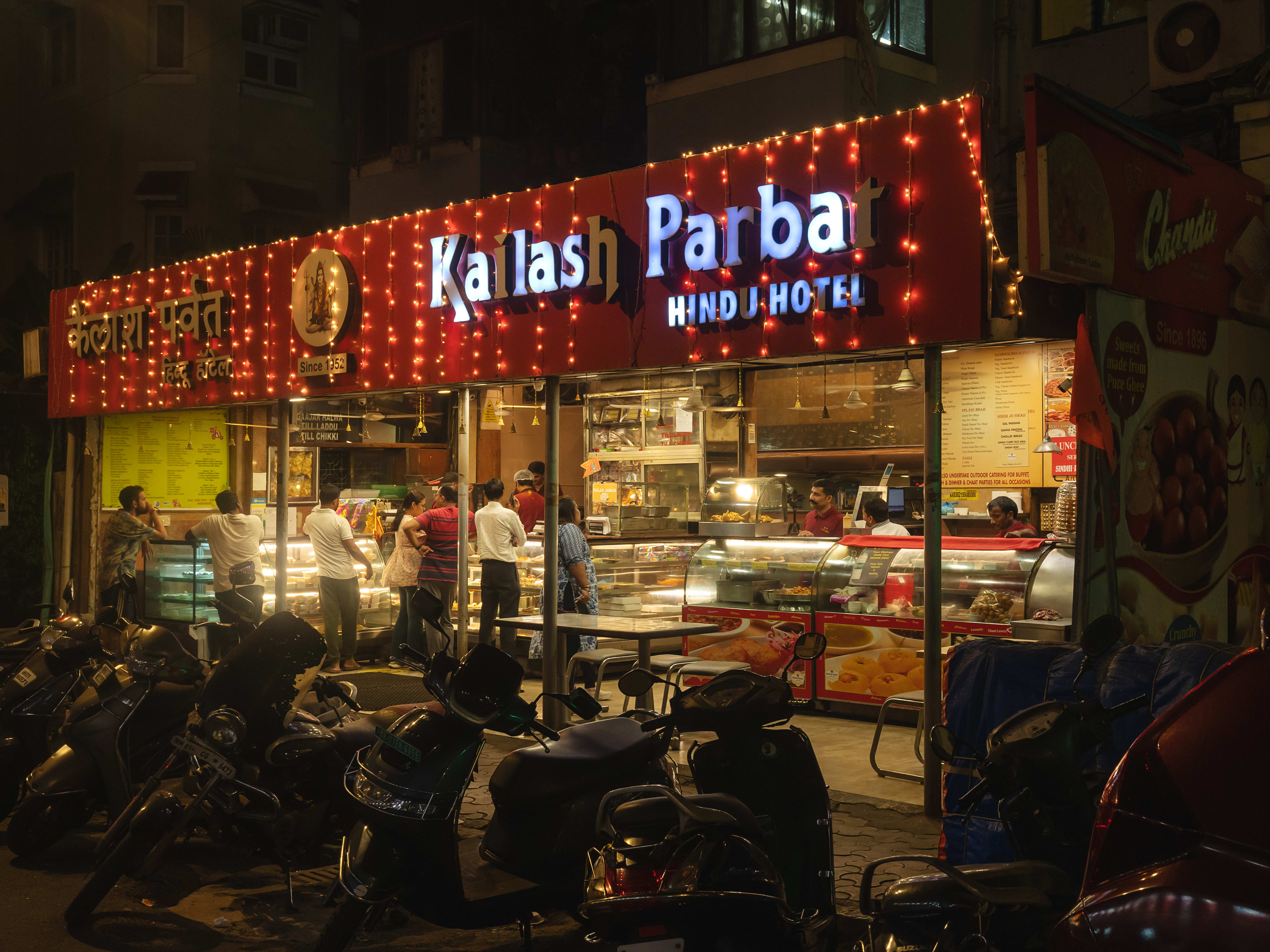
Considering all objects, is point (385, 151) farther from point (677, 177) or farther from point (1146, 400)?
point (1146, 400)

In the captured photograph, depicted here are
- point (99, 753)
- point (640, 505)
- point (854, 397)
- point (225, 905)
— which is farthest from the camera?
point (640, 505)

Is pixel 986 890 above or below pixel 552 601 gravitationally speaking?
below

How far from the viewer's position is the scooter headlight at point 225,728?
5281 millimetres

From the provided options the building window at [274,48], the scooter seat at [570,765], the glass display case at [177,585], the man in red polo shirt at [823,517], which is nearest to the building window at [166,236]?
the building window at [274,48]

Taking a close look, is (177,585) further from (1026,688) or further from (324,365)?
(1026,688)

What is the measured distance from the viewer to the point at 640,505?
15.7 m

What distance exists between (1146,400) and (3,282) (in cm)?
2513

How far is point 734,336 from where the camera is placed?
7730 mm

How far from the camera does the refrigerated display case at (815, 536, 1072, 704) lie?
8.83m

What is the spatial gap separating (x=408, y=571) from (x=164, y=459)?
14.5 feet

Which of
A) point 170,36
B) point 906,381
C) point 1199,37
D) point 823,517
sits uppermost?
point 170,36

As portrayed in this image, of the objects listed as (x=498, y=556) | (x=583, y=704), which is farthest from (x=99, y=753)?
(x=498, y=556)

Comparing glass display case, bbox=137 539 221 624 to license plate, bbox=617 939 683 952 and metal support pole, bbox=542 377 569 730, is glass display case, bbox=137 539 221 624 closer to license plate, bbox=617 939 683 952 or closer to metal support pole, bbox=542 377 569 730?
metal support pole, bbox=542 377 569 730

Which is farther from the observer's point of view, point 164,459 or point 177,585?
point 164,459
